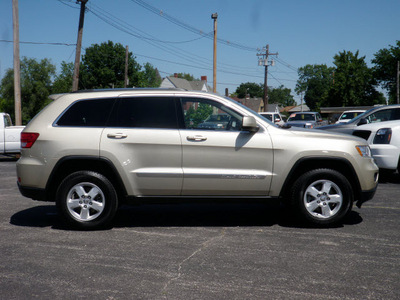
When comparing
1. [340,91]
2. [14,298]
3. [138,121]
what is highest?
[340,91]

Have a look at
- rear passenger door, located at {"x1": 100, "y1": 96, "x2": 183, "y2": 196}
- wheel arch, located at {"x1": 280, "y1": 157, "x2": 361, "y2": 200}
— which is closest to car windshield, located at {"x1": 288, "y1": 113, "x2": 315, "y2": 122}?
wheel arch, located at {"x1": 280, "y1": 157, "x2": 361, "y2": 200}

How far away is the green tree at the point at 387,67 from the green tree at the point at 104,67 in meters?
38.3

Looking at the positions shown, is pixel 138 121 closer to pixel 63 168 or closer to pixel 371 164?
pixel 63 168

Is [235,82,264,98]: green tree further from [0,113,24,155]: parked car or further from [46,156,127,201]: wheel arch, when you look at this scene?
[46,156,127,201]: wheel arch

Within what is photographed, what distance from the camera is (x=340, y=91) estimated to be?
2544 inches

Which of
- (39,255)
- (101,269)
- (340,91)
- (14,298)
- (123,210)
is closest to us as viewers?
(14,298)

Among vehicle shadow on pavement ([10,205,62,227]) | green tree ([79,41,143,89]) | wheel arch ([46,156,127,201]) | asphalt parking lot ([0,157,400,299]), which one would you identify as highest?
green tree ([79,41,143,89])

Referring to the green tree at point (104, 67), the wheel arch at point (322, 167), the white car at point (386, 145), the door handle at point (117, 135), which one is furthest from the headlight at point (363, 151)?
the green tree at point (104, 67)

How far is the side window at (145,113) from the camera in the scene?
5789 mm

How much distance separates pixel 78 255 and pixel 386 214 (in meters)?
4.63

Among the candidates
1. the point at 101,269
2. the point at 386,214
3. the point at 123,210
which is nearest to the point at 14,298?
the point at 101,269

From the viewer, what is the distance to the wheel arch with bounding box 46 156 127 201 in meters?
5.68

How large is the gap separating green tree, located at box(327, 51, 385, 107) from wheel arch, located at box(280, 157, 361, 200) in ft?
202

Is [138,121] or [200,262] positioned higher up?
[138,121]
